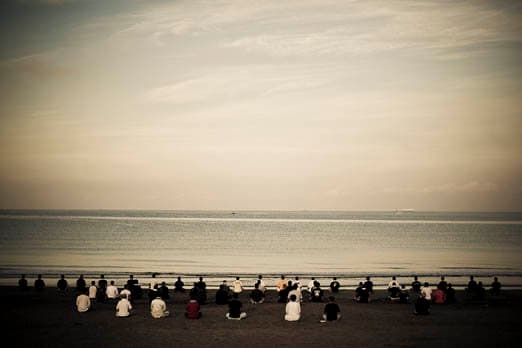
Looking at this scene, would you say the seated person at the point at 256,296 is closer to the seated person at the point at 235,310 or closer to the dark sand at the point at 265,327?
the dark sand at the point at 265,327

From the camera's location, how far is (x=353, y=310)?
30.8 meters

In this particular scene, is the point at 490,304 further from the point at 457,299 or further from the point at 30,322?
the point at 30,322

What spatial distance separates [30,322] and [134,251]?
7098cm

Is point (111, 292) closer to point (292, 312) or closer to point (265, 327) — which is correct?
point (265, 327)

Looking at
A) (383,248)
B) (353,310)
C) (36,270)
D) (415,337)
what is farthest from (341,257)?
(415,337)

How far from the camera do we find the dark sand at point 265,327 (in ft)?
72.2

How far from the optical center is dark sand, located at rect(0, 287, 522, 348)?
2200 centimetres

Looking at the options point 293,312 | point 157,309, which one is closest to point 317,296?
point 293,312

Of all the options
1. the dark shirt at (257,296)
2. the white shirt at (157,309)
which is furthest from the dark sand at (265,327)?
the dark shirt at (257,296)

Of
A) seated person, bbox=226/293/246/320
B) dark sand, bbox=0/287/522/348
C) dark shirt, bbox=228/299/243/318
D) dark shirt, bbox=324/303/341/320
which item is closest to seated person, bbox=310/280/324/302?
dark sand, bbox=0/287/522/348

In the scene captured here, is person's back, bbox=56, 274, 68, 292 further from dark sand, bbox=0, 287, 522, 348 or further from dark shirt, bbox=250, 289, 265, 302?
dark shirt, bbox=250, 289, 265, 302

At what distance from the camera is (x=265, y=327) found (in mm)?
25266

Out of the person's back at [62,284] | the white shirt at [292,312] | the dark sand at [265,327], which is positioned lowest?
the dark sand at [265,327]

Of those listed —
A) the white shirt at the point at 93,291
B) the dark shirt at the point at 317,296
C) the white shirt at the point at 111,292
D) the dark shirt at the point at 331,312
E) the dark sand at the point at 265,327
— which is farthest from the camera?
the dark shirt at the point at 317,296
